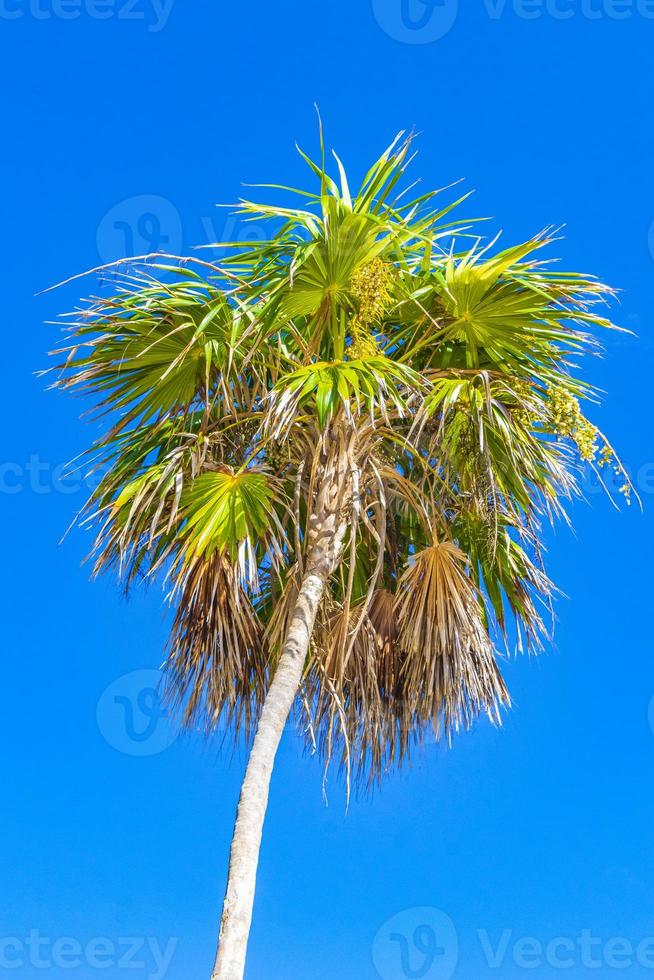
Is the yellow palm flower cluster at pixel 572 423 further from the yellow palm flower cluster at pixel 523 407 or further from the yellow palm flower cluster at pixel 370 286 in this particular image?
the yellow palm flower cluster at pixel 370 286

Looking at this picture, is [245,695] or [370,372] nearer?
[370,372]

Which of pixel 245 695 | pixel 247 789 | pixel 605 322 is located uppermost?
pixel 605 322

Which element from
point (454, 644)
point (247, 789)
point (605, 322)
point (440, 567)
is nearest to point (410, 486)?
point (440, 567)

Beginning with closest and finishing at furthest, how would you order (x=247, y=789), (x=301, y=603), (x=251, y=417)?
(x=247, y=789) → (x=301, y=603) → (x=251, y=417)

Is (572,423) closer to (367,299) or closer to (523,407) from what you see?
(523,407)

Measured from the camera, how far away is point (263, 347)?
8750mm

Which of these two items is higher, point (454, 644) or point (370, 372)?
point (370, 372)

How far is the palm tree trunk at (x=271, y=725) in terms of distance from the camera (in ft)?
22.1

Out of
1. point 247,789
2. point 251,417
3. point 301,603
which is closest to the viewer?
point 247,789

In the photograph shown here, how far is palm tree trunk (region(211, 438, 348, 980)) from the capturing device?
674 cm

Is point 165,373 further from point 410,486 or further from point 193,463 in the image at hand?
point 410,486

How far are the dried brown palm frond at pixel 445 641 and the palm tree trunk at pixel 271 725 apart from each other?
764mm

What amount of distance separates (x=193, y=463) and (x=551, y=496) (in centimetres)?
267

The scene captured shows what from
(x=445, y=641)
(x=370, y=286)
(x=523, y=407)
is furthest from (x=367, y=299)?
(x=445, y=641)
